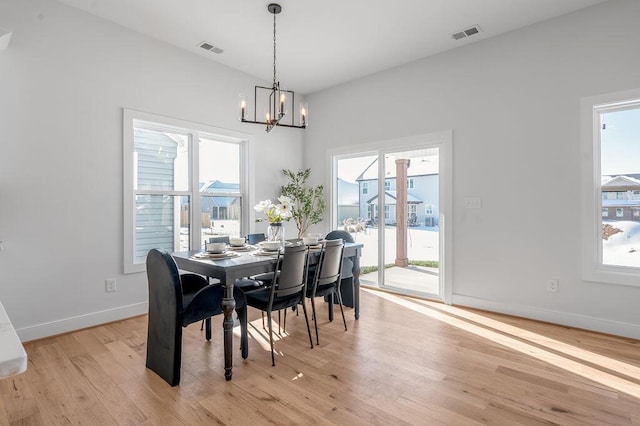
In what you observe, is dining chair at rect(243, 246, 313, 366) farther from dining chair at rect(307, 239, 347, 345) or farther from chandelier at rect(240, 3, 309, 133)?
chandelier at rect(240, 3, 309, 133)

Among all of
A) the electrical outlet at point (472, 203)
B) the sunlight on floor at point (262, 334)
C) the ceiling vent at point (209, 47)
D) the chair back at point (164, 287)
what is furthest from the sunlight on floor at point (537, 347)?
the ceiling vent at point (209, 47)

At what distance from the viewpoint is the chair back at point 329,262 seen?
123 inches

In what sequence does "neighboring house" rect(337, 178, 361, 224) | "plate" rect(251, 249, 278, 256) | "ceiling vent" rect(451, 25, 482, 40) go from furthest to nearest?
"neighboring house" rect(337, 178, 361, 224) < "ceiling vent" rect(451, 25, 482, 40) < "plate" rect(251, 249, 278, 256)

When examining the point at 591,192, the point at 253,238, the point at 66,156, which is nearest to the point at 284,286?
the point at 253,238

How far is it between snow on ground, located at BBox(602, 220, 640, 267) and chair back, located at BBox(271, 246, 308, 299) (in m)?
2.98

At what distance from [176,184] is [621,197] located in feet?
15.8

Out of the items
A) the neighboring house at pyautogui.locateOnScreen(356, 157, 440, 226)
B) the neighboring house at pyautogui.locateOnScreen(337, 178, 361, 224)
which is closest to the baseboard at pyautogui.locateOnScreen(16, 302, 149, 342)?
the neighboring house at pyautogui.locateOnScreen(337, 178, 361, 224)

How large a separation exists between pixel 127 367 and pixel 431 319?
9.43ft

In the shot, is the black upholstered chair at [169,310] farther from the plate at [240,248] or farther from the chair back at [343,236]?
the chair back at [343,236]

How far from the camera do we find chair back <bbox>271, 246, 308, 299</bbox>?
270cm

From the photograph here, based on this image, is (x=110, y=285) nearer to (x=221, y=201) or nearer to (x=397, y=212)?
(x=221, y=201)

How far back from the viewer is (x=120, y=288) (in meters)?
3.70

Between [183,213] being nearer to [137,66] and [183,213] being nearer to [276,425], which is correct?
[137,66]

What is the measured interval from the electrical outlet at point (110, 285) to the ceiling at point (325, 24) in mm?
2726
